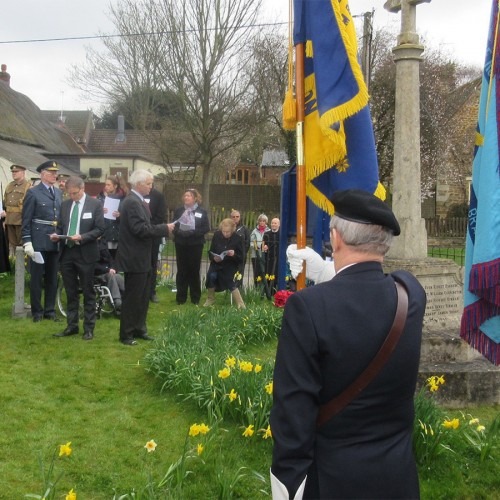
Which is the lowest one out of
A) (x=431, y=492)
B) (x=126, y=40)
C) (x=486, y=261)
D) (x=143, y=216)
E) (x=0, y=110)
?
Answer: (x=431, y=492)

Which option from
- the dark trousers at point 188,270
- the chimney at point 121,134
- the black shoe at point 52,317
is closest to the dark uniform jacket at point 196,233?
the dark trousers at point 188,270

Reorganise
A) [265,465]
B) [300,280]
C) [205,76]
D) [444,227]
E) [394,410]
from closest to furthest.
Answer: [394,410], [300,280], [265,465], [205,76], [444,227]

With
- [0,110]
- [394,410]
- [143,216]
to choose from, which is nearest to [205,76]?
[0,110]

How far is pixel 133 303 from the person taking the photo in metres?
7.75

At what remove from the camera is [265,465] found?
4559 millimetres

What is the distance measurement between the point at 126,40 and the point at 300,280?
23.8 meters

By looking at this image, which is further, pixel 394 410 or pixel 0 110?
pixel 0 110

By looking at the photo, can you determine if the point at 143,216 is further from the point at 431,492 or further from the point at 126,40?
the point at 126,40

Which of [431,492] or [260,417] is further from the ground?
[260,417]

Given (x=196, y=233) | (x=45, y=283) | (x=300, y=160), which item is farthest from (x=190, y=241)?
(x=300, y=160)

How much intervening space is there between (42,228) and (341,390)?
23.3 feet

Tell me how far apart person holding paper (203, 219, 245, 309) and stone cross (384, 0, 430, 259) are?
3.76 metres

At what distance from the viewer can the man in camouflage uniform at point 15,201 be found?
10.5 meters

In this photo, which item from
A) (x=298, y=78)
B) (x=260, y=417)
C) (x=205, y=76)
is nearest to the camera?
(x=298, y=78)
